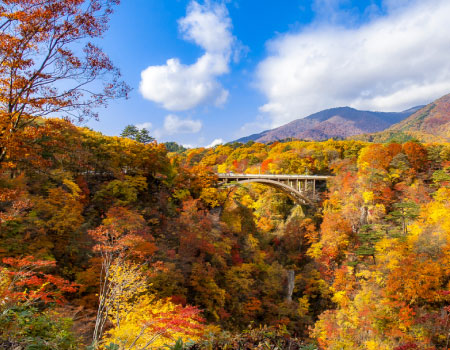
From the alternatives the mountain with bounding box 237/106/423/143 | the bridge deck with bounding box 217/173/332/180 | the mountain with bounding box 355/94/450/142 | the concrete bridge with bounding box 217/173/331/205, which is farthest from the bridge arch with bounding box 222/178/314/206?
the mountain with bounding box 237/106/423/143

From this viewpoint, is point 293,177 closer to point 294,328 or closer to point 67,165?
point 294,328

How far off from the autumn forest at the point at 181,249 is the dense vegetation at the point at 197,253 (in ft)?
0.26

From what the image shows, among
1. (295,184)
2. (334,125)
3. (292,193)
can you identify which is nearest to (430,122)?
(334,125)

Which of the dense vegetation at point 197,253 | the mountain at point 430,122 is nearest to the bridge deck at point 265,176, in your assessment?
the dense vegetation at point 197,253

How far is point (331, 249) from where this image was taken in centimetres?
1984

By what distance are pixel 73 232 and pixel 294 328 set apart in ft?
47.1

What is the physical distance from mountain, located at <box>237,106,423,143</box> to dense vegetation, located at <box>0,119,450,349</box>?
117 metres

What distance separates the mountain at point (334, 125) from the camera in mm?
147375

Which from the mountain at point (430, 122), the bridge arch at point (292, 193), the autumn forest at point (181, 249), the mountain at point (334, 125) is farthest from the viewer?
the mountain at point (334, 125)

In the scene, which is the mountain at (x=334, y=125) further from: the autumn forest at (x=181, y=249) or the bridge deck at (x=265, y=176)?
the autumn forest at (x=181, y=249)

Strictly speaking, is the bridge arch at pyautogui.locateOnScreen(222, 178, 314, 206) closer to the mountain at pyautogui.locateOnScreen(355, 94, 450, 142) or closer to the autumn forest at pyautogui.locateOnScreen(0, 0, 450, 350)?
the autumn forest at pyautogui.locateOnScreen(0, 0, 450, 350)

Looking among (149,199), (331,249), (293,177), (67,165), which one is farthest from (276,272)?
(67,165)

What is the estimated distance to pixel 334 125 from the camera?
15975 cm

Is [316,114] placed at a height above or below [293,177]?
above
